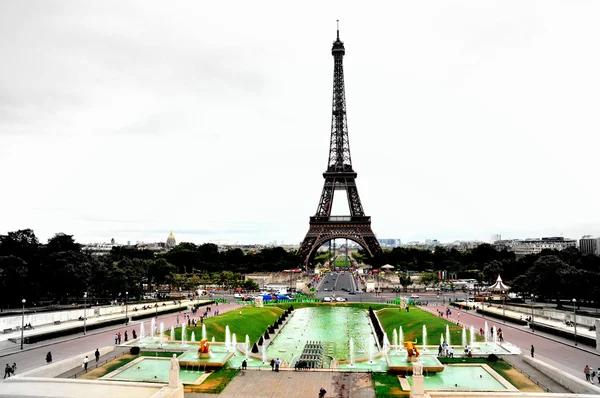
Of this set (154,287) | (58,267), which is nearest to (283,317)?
(58,267)

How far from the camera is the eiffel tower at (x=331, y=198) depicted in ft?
376

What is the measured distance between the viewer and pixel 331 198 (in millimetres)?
120312

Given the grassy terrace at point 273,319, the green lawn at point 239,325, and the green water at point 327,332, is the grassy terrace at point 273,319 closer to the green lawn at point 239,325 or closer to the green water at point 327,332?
the green lawn at point 239,325

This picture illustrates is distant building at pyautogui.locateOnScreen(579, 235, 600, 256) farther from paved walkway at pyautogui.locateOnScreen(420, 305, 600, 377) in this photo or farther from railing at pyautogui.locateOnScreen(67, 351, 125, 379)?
railing at pyautogui.locateOnScreen(67, 351, 125, 379)

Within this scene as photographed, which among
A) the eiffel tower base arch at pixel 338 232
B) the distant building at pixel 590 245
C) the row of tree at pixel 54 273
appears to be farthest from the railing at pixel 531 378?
the distant building at pixel 590 245

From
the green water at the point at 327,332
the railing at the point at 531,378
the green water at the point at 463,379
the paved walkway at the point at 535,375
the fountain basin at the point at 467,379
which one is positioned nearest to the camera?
the railing at the point at 531,378

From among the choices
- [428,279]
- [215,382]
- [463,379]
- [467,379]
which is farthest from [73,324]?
[428,279]

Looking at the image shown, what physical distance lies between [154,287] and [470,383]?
78.0 meters

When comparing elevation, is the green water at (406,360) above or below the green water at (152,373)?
above

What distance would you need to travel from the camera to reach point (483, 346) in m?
38.1

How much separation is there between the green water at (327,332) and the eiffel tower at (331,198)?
4755 centimetres

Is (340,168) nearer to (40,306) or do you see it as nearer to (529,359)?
(40,306)

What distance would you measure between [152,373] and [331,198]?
3614 inches

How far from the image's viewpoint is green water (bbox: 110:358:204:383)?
2945 centimetres
